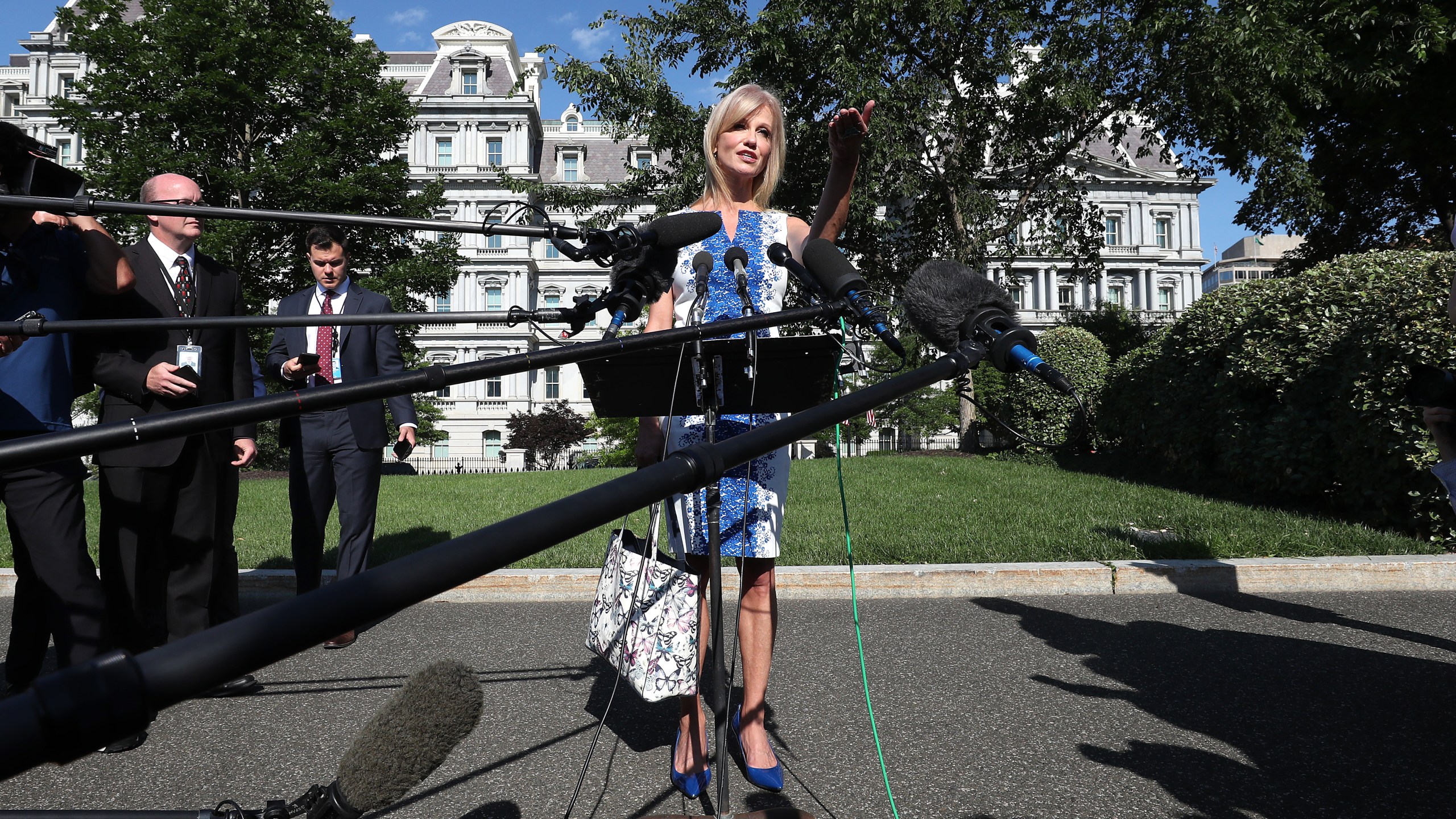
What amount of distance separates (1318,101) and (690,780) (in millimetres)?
19952

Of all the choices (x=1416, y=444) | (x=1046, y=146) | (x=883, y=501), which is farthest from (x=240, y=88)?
(x=1416, y=444)

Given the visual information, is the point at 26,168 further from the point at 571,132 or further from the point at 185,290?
the point at 571,132

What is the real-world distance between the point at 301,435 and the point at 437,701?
13.7 feet

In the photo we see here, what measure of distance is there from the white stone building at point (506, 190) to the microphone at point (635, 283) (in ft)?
173

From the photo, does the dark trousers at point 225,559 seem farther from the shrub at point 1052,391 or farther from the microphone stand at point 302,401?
the shrub at point 1052,391

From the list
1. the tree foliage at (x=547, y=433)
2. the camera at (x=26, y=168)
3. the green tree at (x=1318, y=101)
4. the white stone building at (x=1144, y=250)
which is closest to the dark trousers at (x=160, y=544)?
the camera at (x=26, y=168)

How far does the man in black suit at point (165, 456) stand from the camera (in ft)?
12.3

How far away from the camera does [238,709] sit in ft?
12.1

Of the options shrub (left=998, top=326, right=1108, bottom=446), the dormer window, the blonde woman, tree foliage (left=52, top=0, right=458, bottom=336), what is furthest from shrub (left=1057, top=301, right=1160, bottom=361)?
the dormer window

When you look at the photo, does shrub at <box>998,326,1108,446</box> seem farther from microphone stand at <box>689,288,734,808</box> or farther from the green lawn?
microphone stand at <box>689,288,734,808</box>

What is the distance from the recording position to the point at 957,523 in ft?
26.3

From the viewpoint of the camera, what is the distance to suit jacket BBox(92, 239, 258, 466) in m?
3.72

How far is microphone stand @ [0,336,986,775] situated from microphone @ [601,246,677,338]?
1.03m

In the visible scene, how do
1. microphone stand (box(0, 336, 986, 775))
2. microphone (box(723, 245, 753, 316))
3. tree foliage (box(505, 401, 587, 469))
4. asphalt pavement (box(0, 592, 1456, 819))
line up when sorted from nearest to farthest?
1. microphone stand (box(0, 336, 986, 775))
2. microphone (box(723, 245, 753, 316))
3. asphalt pavement (box(0, 592, 1456, 819))
4. tree foliage (box(505, 401, 587, 469))
